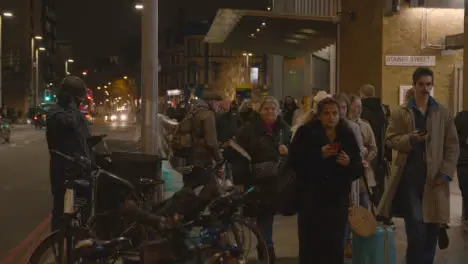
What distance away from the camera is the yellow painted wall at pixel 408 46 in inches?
644

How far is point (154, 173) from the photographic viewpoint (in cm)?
699

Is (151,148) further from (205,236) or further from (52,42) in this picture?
(52,42)

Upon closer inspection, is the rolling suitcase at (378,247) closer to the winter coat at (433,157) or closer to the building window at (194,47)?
the winter coat at (433,157)

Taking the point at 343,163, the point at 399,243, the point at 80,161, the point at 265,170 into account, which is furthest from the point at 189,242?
the point at 399,243

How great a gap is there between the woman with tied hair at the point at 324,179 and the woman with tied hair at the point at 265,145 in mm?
1765

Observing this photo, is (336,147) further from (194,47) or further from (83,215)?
(194,47)

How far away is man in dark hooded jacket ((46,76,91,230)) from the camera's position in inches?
274

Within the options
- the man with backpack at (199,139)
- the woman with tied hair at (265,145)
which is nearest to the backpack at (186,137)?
the man with backpack at (199,139)

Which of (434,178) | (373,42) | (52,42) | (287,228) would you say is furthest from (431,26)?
(52,42)

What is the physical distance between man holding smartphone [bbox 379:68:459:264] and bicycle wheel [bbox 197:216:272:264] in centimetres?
123

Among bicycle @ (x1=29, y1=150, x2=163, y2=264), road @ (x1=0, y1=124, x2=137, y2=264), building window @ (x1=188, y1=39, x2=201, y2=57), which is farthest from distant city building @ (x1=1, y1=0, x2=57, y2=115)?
bicycle @ (x1=29, y1=150, x2=163, y2=264)

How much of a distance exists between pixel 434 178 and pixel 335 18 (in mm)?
14030

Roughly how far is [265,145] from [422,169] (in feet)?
6.03

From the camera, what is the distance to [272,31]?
23797mm
